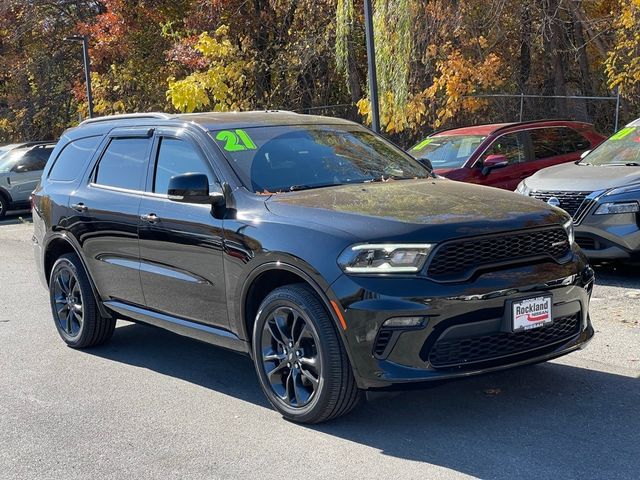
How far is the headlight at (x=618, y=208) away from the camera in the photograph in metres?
8.48

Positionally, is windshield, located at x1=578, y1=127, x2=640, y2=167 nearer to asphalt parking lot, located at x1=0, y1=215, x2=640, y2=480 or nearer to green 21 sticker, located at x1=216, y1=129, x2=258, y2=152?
asphalt parking lot, located at x1=0, y1=215, x2=640, y2=480

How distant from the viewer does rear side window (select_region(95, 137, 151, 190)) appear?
20.6 feet

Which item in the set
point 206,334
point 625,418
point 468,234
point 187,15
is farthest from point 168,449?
point 187,15

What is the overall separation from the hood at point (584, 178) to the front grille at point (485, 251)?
4150 millimetres

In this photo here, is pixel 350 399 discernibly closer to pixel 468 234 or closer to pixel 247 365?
pixel 468 234

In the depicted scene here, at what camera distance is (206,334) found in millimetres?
5602

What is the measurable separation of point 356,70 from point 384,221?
1413cm

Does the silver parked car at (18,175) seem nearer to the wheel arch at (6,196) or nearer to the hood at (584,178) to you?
the wheel arch at (6,196)

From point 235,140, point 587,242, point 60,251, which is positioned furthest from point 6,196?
point 235,140

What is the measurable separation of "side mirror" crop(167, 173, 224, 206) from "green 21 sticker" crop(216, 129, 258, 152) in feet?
1.27

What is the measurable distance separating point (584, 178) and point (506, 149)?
3.12 meters

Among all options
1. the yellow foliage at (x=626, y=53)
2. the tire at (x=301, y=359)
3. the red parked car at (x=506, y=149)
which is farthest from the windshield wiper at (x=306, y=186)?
the yellow foliage at (x=626, y=53)

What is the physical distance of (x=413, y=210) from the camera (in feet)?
15.9

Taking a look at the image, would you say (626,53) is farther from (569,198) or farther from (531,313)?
(531,313)
